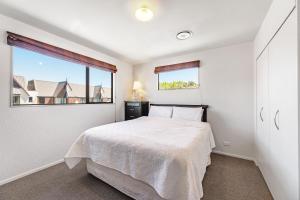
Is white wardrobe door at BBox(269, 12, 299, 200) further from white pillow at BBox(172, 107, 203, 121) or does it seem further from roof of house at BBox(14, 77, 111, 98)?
roof of house at BBox(14, 77, 111, 98)

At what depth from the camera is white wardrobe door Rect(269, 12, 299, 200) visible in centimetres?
110

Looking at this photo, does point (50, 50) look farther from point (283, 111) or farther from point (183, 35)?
point (283, 111)

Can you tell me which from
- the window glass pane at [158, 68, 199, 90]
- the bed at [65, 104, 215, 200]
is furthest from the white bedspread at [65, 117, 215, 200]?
the window glass pane at [158, 68, 199, 90]

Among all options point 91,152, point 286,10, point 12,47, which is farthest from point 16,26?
point 286,10

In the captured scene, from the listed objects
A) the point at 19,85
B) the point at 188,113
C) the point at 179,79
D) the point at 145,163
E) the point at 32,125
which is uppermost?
the point at 179,79

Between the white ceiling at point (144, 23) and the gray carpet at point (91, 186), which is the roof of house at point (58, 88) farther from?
the gray carpet at point (91, 186)

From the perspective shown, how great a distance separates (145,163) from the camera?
1.38 metres

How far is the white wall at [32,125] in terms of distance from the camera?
6.09ft

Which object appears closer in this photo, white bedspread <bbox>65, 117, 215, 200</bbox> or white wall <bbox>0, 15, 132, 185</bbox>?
white bedspread <bbox>65, 117, 215, 200</bbox>

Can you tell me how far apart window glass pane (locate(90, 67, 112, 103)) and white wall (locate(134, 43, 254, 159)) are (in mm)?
2142

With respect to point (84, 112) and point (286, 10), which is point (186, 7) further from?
point (84, 112)

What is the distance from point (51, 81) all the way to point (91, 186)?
6.61 feet

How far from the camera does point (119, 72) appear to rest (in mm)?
3885

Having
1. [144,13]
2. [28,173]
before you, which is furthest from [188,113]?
[28,173]
